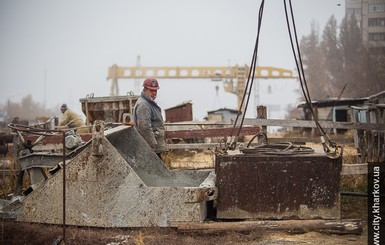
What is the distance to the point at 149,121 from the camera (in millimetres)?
7355

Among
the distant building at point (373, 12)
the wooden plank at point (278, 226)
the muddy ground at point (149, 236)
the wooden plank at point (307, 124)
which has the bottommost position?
the muddy ground at point (149, 236)

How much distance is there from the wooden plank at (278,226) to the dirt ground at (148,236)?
2.4 inches

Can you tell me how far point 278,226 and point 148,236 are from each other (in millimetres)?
1492

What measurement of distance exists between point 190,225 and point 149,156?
1716 mm

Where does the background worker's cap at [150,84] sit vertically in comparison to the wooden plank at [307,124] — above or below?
above

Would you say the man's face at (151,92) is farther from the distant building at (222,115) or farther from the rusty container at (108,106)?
the distant building at (222,115)

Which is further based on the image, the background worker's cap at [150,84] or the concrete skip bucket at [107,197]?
the background worker's cap at [150,84]

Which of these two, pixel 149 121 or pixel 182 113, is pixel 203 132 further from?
pixel 182 113

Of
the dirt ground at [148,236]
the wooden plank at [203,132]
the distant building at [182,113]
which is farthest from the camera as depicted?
the distant building at [182,113]

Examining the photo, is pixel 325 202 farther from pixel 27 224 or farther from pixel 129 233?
pixel 27 224

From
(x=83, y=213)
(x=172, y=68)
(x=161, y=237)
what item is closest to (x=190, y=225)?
(x=161, y=237)

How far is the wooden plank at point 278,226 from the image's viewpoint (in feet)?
17.5

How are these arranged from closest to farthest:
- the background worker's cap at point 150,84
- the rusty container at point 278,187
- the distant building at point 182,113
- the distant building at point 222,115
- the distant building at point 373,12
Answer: the rusty container at point 278,187
the background worker's cap at point 150,84
the distant building at point 182,113
the distant building at point 373,12
the distant building at point 222,115

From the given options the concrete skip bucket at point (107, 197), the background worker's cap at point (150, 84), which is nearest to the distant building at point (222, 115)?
the background worker's cap at point (150, 84)
